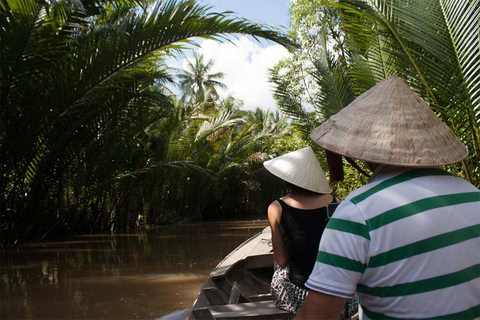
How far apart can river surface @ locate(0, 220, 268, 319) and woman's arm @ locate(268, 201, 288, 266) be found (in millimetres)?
3238

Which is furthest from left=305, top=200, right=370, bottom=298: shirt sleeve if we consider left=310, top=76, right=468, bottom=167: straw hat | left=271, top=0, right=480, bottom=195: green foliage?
left=271, top=0, right=480, bottom=195: green foliage

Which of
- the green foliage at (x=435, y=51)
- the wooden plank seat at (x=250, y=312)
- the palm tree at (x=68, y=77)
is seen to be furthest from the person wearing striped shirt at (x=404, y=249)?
the palm tree at (x=68, y=77)

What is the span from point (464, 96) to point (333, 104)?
3.25 m

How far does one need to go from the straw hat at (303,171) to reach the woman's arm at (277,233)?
0.58 feet

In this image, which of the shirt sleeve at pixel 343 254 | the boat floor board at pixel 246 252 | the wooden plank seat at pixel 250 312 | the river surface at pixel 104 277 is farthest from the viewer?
the river surface at pixel 104 277

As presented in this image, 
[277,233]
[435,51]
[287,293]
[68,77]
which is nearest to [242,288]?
[287,293]

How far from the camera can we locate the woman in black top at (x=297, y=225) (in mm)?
2777

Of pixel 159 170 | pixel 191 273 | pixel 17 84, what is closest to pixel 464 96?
pixel 191 273

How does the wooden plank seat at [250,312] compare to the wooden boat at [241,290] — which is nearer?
the wooden plank seat at [250,312]

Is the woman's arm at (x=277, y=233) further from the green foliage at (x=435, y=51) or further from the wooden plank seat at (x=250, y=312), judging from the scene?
the green foliage at (x=435, y=51)

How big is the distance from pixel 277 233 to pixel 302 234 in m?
0.17

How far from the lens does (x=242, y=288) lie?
5332mm

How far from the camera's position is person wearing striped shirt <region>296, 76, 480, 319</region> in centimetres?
113

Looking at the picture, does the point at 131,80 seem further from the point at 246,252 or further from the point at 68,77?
the point at 246,252
